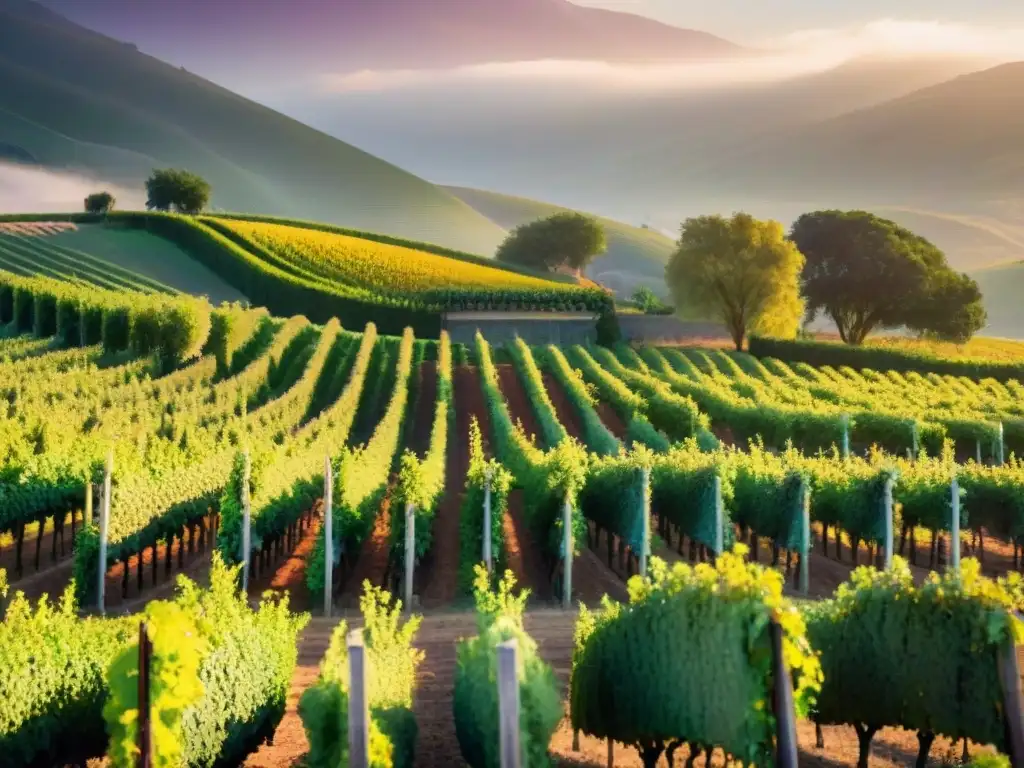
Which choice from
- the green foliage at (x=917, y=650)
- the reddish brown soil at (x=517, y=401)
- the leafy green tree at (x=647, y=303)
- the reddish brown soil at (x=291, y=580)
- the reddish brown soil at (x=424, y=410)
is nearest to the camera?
the green foliage at (x=917, y=650)

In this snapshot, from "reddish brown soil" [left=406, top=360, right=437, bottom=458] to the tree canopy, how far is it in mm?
35550

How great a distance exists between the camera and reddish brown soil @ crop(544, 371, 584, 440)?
37.3 m

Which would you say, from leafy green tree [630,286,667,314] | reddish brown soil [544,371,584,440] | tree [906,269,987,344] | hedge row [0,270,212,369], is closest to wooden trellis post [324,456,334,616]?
reddish brown soil [544,371,584,440]

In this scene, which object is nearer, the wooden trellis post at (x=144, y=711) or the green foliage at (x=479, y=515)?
the wooden trellis post at (x=144, y=711)

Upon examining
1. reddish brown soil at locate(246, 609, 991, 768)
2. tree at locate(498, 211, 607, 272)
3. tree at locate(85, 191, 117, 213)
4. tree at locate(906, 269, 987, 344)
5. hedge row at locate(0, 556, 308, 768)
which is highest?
tree at locate(85, 191, 117, 213)

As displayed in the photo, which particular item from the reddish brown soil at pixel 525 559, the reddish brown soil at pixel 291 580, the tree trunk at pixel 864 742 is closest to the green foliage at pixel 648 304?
the reddish brown soil at pixel 525 559

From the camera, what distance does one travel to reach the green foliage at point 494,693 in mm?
8820

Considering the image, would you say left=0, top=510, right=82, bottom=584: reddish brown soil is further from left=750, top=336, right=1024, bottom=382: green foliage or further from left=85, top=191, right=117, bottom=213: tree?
left=85, top=191, right=117, bottom=213: tree

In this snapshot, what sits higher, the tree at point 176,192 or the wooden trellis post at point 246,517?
the tree at point 176,192

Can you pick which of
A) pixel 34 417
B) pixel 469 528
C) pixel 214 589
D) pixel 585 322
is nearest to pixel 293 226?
pixel 585 322

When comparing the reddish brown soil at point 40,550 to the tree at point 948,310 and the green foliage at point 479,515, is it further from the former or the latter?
the tree at point 948,310

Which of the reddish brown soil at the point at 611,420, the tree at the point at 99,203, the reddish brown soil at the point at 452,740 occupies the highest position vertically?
the tree at the point at 99,203

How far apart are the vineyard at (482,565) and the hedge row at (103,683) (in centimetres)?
3

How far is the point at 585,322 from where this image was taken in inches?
2522
